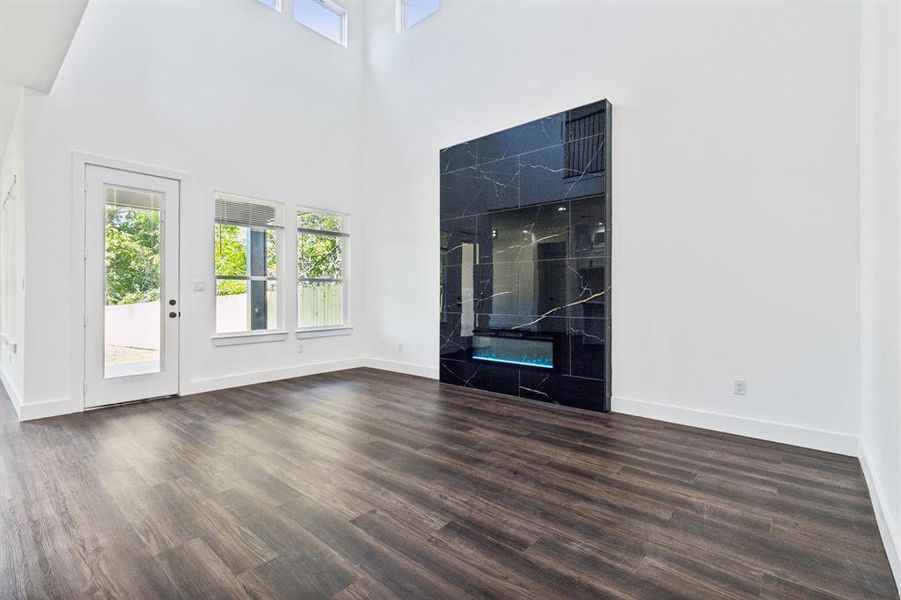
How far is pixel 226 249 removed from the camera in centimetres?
521

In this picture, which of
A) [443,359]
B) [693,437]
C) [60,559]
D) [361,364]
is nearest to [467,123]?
[443,359]

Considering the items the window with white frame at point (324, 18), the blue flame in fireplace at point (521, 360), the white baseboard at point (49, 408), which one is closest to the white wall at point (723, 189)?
the blue flame in fireplace at point (521, 360)

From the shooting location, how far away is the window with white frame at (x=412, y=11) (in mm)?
5926

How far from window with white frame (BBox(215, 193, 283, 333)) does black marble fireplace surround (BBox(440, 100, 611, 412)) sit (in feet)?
7.31

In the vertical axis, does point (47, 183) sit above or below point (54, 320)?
above

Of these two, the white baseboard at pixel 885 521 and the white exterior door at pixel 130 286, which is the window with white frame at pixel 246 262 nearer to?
the white exterior door at pixel 130 286

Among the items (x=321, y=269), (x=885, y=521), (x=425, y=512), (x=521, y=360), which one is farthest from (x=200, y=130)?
(x=885, y=521)

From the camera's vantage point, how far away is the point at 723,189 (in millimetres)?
3527

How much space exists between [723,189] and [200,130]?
17.5 ft

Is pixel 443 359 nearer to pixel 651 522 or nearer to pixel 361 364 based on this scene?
pixel 361 364

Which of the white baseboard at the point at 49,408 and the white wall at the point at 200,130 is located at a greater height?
the white wall at the point at 200,130

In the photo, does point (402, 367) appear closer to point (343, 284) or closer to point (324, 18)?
point (343, 284)

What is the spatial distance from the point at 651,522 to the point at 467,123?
4710 millimetres

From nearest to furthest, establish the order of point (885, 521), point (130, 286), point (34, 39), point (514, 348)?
point (885, 521) < point (34, 39) < point (130, 286) < point (514, 348)
